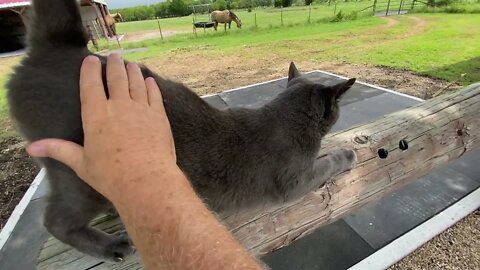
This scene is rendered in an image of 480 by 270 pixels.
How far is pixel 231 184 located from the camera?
160 centimetres

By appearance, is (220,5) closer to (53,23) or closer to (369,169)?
(369,169)

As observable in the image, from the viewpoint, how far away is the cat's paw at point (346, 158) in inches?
75.4

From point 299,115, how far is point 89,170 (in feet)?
3.93

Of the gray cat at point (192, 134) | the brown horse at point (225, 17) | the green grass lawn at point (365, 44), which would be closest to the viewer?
the gray cat at point (192, 134)

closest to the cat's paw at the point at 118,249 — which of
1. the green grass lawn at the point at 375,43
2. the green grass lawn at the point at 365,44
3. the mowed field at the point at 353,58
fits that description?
the mowed field at the point at 353,58

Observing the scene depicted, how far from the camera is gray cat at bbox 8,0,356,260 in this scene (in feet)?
4.02

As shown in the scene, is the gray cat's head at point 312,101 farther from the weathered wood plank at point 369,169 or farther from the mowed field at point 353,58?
the mowed field at point 353,58

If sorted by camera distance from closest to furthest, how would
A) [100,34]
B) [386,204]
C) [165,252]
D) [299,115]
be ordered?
[165,252], [299,115], [386,204], [100,34]

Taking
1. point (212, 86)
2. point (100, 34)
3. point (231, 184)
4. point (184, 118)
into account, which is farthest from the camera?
point (100, 34)

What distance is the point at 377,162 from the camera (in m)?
2.02

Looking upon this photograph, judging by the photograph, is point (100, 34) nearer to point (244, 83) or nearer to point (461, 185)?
point (244, 83)

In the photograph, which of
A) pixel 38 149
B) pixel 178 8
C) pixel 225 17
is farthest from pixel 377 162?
pixel 178 8

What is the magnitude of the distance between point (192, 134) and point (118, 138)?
598 millimetres

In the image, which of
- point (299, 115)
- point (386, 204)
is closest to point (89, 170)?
point (299, 115)
